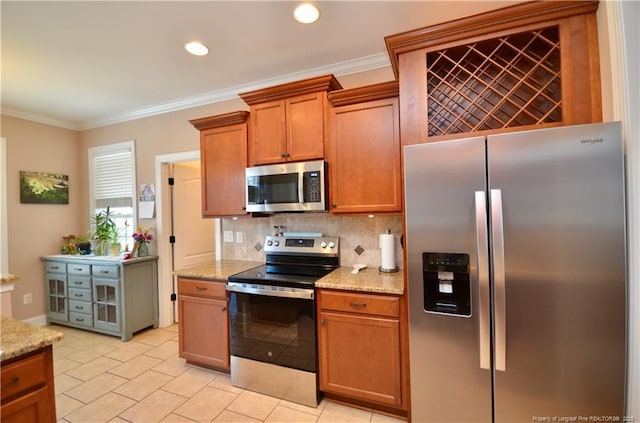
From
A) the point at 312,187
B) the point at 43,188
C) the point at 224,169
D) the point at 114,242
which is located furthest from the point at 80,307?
the point at 312,187

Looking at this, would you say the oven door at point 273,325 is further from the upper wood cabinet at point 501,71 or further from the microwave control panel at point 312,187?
the upper wood cabinet at point 501,71

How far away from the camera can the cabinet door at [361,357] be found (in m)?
1.80

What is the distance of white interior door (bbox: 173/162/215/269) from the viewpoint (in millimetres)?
3588

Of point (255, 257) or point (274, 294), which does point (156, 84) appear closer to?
point (255, 257)

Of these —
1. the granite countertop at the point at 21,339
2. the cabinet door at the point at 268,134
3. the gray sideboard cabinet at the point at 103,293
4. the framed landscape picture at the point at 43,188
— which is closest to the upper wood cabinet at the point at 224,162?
the cabinet door at the point at 268,134

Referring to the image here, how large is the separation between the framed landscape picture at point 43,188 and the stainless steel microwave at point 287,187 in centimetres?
333

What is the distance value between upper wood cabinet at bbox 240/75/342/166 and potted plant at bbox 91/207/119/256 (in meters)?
2.53

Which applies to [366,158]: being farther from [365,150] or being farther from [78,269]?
[78,269]

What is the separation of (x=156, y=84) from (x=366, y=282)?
292cm

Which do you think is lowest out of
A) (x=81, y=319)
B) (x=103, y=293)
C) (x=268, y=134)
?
(x=81, y=319)

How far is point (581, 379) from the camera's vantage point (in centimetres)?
129

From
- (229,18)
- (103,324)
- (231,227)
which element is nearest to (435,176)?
Result: (229,18)

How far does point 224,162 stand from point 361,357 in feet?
6.70

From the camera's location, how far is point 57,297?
11.8 feet
